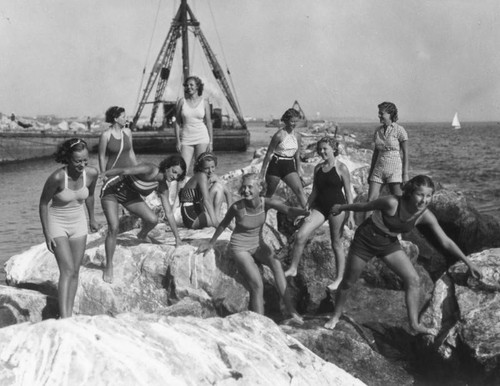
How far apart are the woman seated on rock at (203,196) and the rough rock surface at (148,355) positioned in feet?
11.7

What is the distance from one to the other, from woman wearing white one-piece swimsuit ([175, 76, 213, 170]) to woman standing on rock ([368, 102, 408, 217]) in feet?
8.32

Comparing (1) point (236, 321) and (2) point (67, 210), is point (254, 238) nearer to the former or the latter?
(1) point (236, 321)

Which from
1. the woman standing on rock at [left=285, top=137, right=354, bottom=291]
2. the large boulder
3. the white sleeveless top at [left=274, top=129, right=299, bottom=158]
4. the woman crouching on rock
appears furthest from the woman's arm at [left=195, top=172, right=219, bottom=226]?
the large boulder

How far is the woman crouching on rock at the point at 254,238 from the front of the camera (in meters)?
6.01

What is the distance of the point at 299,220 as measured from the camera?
712cm

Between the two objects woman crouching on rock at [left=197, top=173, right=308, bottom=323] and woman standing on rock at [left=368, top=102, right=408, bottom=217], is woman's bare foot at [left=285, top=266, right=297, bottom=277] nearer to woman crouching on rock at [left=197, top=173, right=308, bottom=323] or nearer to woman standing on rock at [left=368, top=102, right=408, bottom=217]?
woman crouching on rock at [left=197, top=173, right=308, bottom=323]

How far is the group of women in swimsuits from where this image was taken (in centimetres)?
528

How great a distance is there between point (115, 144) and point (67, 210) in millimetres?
1644

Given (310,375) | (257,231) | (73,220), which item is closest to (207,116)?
(257,231)

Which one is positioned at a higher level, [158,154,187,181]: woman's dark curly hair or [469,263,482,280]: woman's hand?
[158,154,187,181]: woman's dark curly hair

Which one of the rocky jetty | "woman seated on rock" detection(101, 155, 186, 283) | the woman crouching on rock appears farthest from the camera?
"woman seated on rock" detection(101, 155, 186, 283)

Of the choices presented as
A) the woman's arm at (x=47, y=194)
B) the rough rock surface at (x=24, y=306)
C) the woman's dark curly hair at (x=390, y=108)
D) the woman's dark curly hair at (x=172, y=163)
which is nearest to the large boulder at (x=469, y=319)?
the woman's dark curly hair at (x=390, y=108)

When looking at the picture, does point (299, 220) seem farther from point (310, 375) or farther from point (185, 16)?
point (185, 16)

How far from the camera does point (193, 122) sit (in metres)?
8.34
